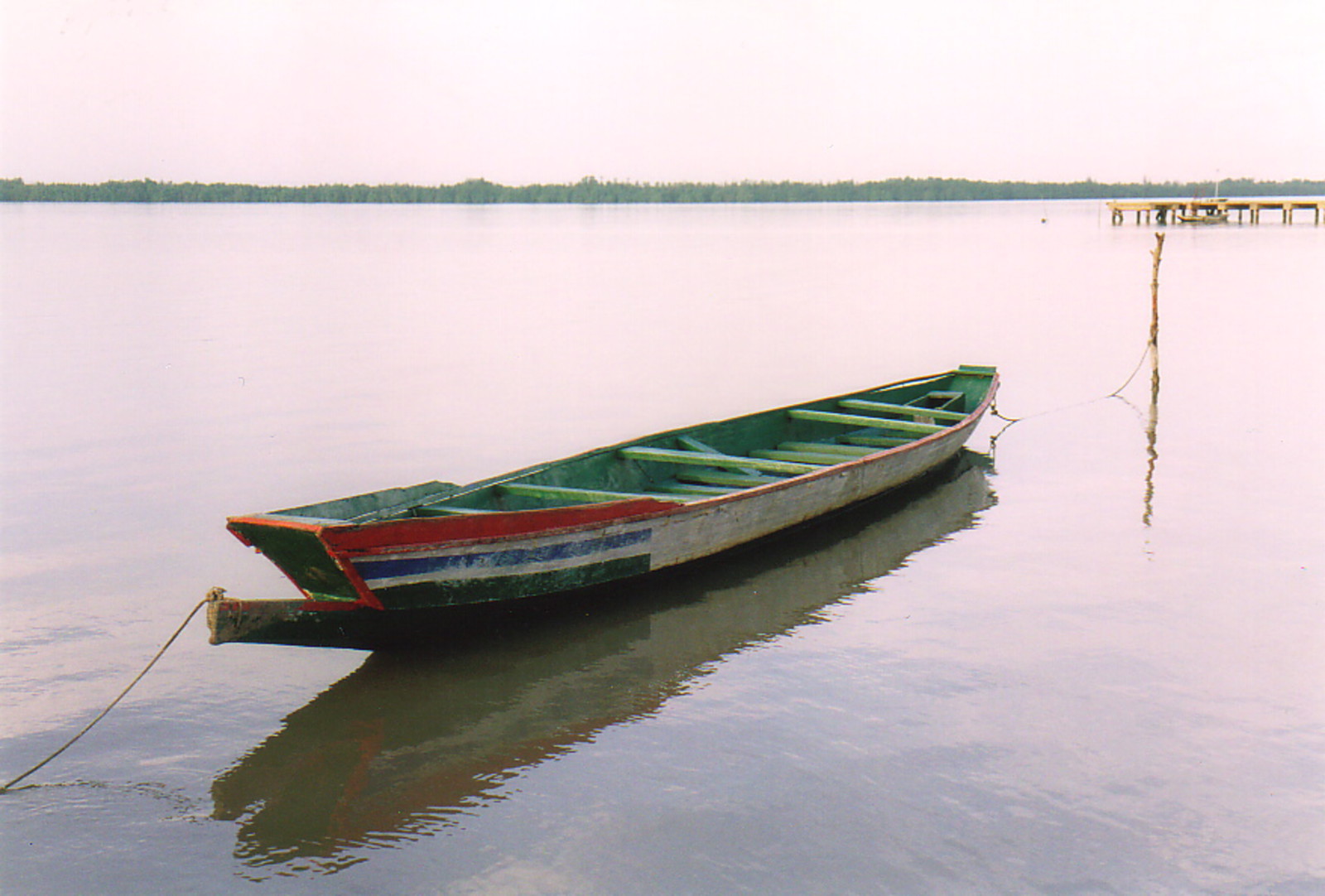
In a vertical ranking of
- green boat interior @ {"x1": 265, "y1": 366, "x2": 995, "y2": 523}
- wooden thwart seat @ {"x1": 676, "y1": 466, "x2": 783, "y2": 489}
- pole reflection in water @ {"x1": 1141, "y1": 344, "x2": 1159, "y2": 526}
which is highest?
green boat interior @ {"x1": 265, "y1": 366, "x2": 995, "y2": 523}

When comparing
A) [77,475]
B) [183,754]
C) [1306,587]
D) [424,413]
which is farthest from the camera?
[424,413]

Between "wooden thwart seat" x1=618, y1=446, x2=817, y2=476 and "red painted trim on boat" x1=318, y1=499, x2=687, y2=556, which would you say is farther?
"wooden thwart seat" x1=618, y1=446, x2=817, y2=476

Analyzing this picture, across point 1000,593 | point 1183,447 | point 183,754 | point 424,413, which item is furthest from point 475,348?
point 183,754

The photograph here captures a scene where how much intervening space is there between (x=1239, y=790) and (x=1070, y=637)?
90.7 inches

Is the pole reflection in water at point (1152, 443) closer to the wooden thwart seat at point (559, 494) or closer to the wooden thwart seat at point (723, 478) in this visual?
the wooden thwart seat at point (723, 478)

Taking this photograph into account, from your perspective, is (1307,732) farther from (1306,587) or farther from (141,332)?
(141,332)

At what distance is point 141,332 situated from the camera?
26.6 m

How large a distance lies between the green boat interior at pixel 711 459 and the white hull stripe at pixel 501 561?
36 centimetres

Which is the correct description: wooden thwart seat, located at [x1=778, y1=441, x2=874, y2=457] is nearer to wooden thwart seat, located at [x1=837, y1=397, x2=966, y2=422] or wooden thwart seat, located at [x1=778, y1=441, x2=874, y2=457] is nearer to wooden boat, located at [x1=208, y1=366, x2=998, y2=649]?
wooden boat, located at [x1=208, y1=366, x2=998, y2=649]

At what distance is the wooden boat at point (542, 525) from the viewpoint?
714cm

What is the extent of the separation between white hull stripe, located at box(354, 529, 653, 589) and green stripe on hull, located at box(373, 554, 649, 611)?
0.13 ft

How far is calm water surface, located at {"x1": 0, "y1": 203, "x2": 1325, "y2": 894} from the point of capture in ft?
18.2

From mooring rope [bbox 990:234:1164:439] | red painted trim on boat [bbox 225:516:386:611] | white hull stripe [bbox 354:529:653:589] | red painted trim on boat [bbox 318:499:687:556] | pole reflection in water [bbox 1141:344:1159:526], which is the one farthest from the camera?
mooring rope [bbox 990:234:1164:439]

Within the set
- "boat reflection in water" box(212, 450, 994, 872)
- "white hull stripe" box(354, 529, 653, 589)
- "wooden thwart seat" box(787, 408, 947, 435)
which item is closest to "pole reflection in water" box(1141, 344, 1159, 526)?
"wooden thwart seat" box(787, 408, 947, 435)
